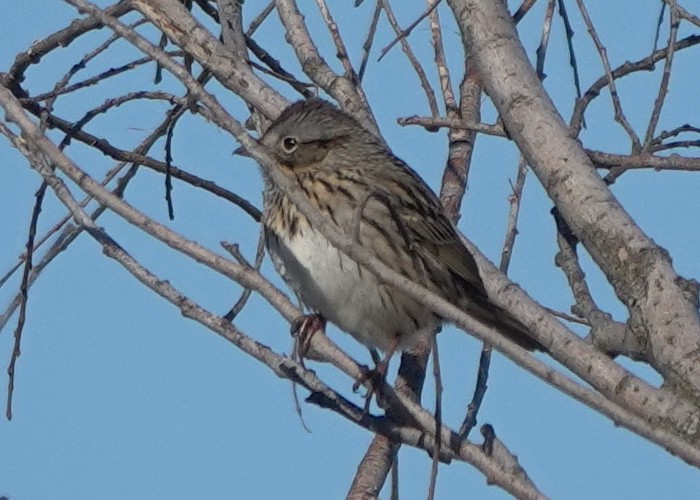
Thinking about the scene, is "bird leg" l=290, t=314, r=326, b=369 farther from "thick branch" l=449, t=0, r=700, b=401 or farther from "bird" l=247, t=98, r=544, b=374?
"thick branch" l=449, t=0, r=700, b=401

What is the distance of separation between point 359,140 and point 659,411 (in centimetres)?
311

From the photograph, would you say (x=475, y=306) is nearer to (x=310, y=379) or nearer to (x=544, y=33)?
(x=544, y=33)

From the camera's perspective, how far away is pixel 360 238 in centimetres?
544

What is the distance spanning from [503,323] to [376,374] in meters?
0.80

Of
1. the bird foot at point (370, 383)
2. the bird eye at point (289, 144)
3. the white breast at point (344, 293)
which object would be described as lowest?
the bird foot at point (370, 383)

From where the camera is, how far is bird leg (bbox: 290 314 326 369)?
13.6 feet

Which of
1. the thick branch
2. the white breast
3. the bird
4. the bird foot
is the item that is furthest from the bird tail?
the thick branch

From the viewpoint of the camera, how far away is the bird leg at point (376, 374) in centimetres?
424

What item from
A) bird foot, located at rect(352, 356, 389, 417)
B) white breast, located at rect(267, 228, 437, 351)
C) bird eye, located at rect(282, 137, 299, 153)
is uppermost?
bird eye, located at rect(282, 137, 299, 153)

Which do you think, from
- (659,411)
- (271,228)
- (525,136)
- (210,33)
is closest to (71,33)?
(210,33)

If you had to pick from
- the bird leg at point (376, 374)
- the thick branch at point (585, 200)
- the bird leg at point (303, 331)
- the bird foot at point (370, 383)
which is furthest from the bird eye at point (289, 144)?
the thick branch at point (585, 200)

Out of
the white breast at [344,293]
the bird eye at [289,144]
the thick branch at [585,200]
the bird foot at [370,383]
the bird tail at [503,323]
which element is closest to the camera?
the thick branch at [585,200]

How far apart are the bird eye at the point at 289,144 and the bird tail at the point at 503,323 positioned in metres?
0.93

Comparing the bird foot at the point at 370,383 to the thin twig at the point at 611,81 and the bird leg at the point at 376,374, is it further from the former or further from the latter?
the thin twig at the point at 611,81
